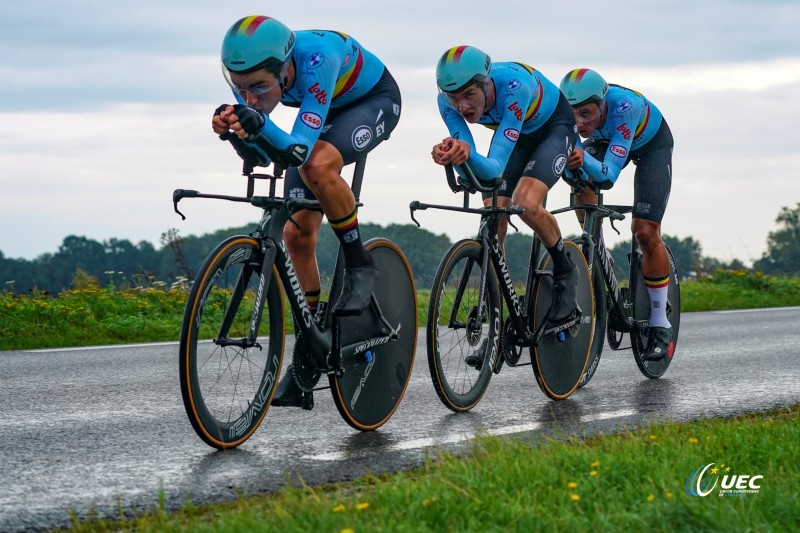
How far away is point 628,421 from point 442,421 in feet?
3.36

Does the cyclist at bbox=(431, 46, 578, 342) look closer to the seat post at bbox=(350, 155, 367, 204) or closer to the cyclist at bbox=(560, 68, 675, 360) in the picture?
the seat post at bbox=(350, 155, 367, 204)

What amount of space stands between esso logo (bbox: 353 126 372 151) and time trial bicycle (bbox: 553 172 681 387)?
2110 mm

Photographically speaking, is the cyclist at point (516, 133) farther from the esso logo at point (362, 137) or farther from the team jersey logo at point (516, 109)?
the esso logo at point (362, 137)

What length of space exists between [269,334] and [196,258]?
3148 cm

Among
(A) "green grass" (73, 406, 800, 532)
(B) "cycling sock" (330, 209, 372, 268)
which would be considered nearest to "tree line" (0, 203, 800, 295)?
(B) "cycling sock" (330, 209, 372, 268)

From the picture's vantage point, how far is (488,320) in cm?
666

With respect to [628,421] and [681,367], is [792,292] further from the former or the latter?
[628,421]

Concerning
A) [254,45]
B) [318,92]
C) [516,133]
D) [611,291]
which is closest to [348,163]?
[318,92]

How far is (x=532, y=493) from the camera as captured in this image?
3.99 metres

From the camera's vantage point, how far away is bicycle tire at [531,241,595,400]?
7055 millimetres

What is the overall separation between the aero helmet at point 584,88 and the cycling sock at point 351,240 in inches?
107

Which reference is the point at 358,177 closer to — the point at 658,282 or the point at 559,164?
the point at 559,164

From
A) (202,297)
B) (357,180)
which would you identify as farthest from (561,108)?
(202,297)

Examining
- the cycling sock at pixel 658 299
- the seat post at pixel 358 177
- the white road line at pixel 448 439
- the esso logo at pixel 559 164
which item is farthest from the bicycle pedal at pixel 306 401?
the cycling sock at pixel 658 299
